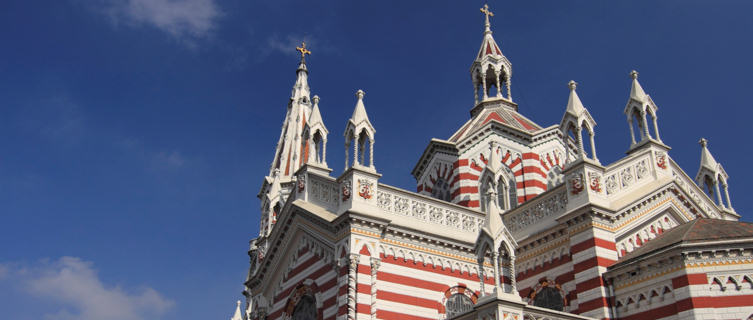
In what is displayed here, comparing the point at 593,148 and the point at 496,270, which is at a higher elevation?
the point at 593,148

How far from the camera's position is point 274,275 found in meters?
27.1

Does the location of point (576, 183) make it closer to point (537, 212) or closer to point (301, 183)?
point (537, 212)

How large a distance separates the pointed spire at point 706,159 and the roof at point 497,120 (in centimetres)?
792

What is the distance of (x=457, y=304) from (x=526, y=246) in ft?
10.7

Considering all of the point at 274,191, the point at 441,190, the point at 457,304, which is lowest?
the point at 457,304

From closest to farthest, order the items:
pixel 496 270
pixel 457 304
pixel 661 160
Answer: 1. pixel 496 270
2. pixel 457 304
3. pixel 661 160

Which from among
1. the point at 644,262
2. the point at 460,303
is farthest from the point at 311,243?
the point at 644,262

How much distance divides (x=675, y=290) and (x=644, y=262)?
1188 millimetres

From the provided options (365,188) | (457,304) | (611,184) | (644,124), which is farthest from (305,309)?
(644,124)

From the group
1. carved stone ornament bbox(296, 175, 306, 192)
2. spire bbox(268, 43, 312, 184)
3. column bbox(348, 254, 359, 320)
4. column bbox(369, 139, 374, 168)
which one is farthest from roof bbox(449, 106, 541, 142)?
column bbox(348, 254, 359, 320)

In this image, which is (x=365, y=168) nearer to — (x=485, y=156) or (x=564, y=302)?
(x=564, y=302)

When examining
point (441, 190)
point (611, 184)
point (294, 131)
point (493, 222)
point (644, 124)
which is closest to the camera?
point (493, 222)

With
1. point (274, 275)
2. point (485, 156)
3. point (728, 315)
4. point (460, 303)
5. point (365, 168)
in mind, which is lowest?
point (728, 315)

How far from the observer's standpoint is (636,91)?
84.0 feet
